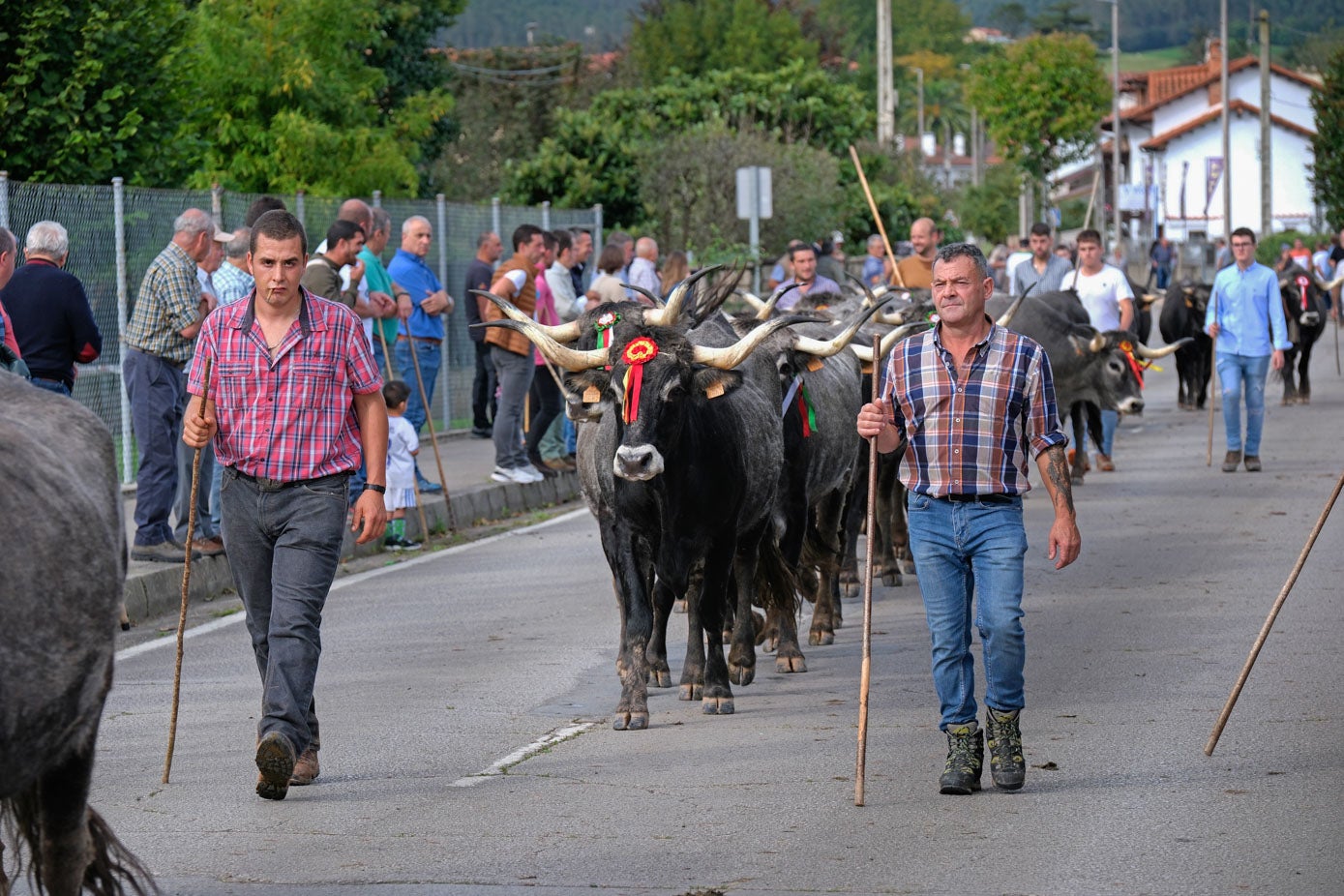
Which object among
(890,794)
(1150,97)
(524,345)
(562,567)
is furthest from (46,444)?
(1150,97)

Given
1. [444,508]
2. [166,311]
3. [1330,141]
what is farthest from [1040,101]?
[166,311]

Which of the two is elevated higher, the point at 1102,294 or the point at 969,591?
the point at 1102,294

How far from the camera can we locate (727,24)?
59.5m

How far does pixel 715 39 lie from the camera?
59281mm

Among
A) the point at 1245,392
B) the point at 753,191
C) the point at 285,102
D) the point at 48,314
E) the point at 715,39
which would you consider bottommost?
the point at 1245,392

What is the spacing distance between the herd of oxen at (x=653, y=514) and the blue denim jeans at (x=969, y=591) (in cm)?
74

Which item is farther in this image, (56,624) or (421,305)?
(421,305)

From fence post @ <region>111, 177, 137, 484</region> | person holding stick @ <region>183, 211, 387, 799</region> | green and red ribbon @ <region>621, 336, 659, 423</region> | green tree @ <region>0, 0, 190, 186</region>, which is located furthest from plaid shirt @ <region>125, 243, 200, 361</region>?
green tree @ <region>0, 0, 190, 186</region>

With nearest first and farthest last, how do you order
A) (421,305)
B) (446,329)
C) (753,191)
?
(421,305), (446,329), (753,191)

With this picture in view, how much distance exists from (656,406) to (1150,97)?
10862 centimetres

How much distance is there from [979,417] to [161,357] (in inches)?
269

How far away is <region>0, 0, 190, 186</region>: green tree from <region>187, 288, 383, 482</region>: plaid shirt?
10.6 metres

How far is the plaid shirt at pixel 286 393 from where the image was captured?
7.54 meters

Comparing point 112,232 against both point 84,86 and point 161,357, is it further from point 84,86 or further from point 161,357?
point 161,357
